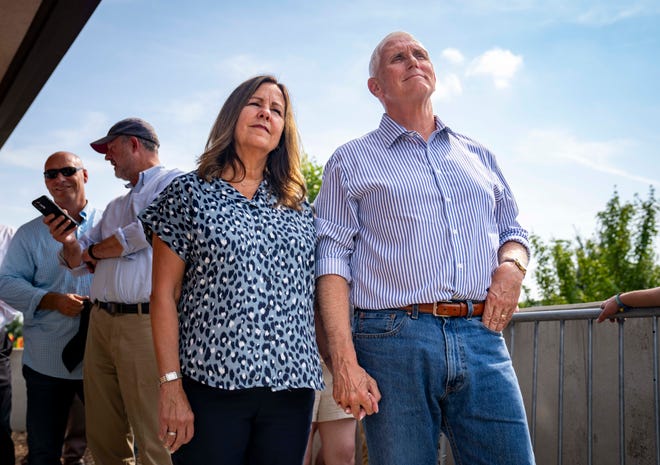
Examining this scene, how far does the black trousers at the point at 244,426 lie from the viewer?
2002 millimetres

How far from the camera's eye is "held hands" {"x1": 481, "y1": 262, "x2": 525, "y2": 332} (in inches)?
86.3

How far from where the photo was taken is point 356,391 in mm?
2043

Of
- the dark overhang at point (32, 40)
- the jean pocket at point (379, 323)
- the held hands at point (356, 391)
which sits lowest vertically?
the held hands at point (356, 391)

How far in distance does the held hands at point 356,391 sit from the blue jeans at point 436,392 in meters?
0.06

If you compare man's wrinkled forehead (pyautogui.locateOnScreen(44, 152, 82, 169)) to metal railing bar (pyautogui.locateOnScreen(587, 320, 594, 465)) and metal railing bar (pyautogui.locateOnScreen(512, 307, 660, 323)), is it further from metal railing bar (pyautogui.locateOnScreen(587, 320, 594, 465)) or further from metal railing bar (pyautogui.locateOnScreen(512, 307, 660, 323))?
metal railing bar (pyautogui.locateOnScreen(587, 320, 594, 465))

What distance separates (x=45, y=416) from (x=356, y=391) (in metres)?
2.93

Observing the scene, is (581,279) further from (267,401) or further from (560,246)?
(267,401)

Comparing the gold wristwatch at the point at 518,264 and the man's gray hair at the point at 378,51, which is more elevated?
the man's gray hair at the point at 378,51

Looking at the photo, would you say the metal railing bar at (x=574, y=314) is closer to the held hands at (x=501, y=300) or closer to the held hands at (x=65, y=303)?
the held hands at (x=501, y=300)

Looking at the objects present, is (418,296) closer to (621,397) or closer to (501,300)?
(501,300)

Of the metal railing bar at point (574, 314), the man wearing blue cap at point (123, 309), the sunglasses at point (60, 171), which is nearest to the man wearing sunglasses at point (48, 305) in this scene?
the sunglasses at point (60, 171)

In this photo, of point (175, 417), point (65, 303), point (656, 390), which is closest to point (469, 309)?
point (175, 417)

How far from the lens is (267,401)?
2.03m

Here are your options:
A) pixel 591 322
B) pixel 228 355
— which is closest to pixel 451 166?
pixel 228 355
